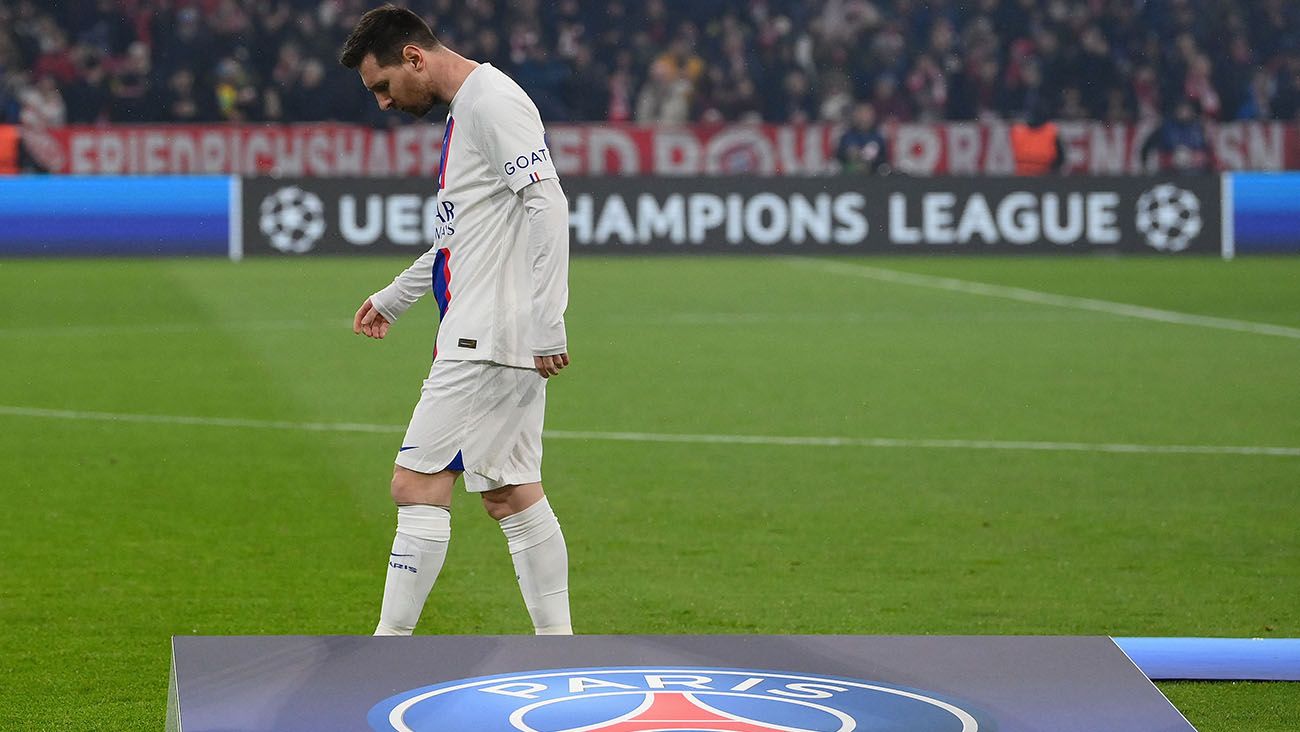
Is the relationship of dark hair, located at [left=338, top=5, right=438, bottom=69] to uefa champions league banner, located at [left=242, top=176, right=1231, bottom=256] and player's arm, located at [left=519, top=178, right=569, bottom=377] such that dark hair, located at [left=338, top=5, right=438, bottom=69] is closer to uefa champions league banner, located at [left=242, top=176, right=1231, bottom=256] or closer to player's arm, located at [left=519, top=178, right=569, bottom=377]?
player's arm, located at [left=519, top=178, right=569, bottom=377]

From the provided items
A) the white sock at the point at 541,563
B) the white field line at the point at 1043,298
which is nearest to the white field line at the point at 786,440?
the white sock at the point at 541,563

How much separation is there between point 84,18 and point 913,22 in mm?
10704

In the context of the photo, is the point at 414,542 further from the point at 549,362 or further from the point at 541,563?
the point at 549,362

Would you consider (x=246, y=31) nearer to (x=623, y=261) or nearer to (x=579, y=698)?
(x=623, y=261)

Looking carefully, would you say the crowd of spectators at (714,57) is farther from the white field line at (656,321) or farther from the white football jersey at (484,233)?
the white football jersey at (484,233)

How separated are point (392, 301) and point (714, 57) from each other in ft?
70.5

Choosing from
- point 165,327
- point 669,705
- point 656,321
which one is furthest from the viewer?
point 656,321

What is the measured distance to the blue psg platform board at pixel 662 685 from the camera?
12.2ft

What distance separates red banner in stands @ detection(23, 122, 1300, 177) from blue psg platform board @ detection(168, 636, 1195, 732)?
1771 cm

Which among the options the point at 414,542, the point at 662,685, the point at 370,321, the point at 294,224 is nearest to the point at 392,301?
the point at 370,321

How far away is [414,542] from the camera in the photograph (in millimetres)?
4875

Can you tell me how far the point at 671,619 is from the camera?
611 centimetres

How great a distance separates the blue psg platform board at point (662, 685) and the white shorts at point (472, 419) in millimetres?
617

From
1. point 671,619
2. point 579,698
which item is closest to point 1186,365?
point 671,619
